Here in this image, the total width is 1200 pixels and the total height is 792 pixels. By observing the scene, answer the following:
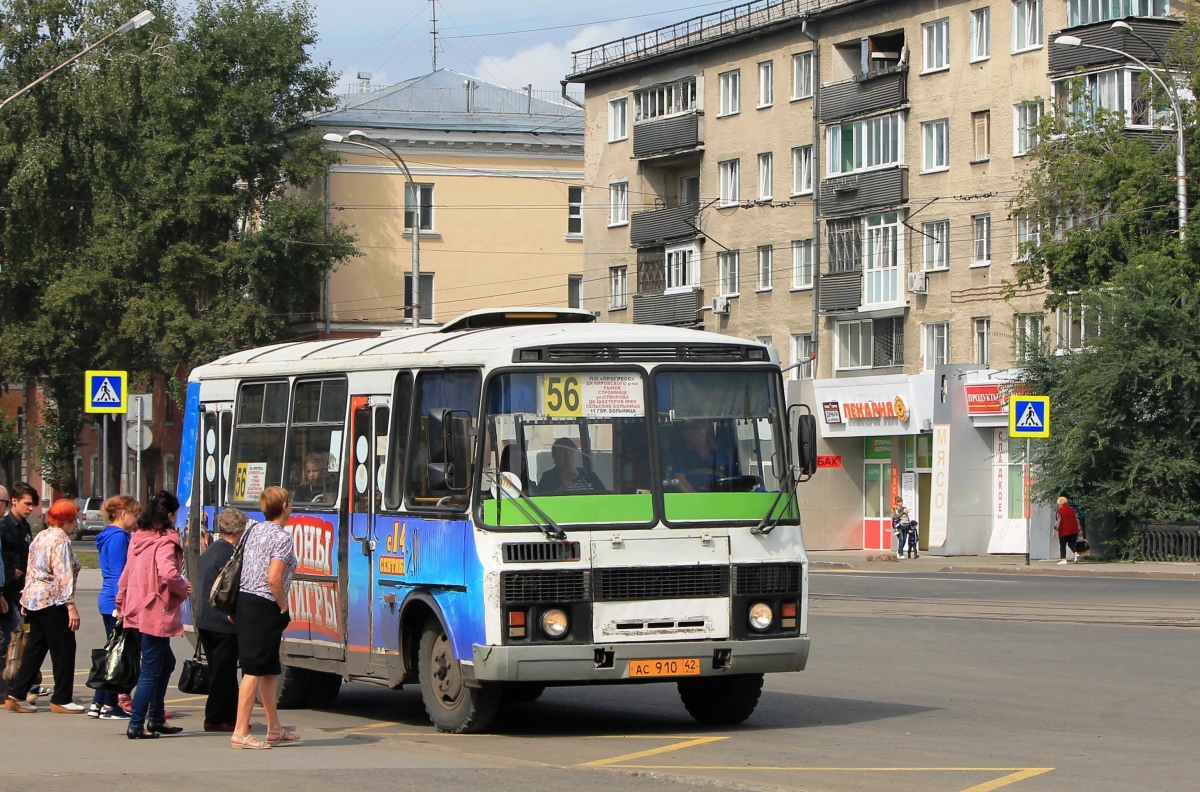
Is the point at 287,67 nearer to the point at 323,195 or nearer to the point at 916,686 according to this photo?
the point at 323,195

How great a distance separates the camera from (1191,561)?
38.2 m

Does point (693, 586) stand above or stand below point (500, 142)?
below

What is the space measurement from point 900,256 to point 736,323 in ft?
24.7

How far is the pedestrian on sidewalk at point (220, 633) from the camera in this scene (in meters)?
11.5

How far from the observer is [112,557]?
1355cm

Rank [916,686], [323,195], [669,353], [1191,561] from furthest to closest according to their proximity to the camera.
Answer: [323,195] → [1191,561] → [916,686] → [669,353]

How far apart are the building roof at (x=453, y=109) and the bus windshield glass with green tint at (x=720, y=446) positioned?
5478 cm

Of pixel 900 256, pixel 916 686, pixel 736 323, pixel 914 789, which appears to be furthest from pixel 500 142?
pixel 914 789

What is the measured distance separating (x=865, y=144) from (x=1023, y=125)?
5912mm

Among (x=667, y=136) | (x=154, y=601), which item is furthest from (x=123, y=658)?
(x=667, y=136)

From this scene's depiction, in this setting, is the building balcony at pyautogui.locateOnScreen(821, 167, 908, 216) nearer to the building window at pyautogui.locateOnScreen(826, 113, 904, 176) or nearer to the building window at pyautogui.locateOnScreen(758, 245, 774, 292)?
the building window at pyautogui.locateOnScreen(826, 113, 904, 176)

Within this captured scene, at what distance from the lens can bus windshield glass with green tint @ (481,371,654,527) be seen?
11703 millimetres

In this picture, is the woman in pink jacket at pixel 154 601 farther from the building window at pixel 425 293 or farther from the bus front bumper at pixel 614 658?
the building window at pixel 425 293

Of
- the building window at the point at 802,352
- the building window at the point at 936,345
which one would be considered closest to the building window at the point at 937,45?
the building window at the point at 936,345
